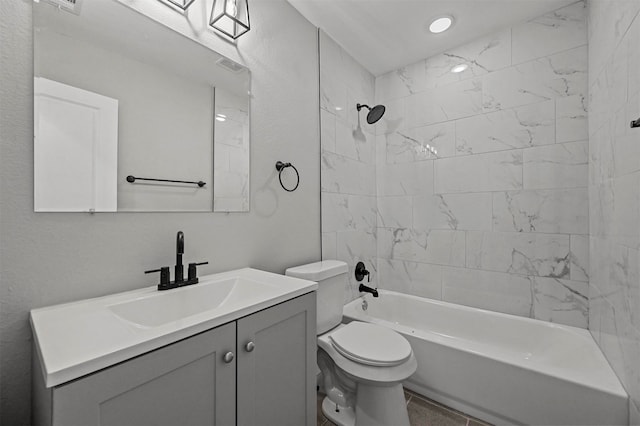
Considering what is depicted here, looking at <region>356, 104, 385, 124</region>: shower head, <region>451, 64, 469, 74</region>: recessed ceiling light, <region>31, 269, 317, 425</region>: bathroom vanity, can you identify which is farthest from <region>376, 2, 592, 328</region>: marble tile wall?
<region>31, 269, 317, 425</region>: bathroom vanity

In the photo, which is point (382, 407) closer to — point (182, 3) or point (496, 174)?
point (496, 174)

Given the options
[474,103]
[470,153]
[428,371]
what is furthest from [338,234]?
[474,103]

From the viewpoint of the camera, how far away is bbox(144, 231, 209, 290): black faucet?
112cm

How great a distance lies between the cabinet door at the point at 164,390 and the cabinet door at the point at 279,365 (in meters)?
0.05

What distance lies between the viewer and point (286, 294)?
1.07 metres

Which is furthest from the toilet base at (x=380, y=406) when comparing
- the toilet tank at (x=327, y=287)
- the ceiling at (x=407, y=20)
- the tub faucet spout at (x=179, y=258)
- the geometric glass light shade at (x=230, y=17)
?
the ceiling at (x=407, y=20)

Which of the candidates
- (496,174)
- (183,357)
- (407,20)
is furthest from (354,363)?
(407,20)

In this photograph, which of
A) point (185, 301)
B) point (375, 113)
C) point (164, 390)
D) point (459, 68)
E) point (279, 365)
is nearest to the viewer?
point (164, 390)

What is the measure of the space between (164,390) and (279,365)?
1.39ft

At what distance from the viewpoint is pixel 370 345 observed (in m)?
1.55

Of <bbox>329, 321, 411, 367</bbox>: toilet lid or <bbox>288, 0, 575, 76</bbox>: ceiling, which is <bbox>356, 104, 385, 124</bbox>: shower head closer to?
<bbox>288, 0, 575, 76</bbox>: ceiling

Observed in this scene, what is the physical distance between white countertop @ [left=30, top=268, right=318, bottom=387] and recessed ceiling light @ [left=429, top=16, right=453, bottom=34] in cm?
210

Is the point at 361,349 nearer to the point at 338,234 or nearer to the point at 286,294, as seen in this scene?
the point at 286,294

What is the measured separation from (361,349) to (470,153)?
1.76 metres
